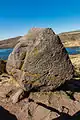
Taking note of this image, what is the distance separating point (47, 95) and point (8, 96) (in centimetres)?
368

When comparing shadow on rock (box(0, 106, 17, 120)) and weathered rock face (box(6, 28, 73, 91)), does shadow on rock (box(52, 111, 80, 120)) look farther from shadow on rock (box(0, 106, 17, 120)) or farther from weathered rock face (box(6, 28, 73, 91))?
shadow on rock (box(0, 106, 17, 120))

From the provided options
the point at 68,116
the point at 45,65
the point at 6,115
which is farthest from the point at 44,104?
the point at 45,65

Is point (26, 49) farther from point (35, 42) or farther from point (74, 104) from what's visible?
point (74, 104)

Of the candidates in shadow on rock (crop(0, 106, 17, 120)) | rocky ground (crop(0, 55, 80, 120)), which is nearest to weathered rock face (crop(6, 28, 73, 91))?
rocky ground (crop(0, 55, 80, 120))

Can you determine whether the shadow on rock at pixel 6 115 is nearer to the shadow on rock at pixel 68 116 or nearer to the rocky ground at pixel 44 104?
the rocky ground at pixel 44 104

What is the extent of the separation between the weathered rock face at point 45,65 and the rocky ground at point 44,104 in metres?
0.90

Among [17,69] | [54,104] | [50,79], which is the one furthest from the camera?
[17,69]

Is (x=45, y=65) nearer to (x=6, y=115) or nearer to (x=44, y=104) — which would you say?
(x=44, y=104)

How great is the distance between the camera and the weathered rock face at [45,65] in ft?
56.9

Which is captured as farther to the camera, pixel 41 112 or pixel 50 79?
pixel 50 79

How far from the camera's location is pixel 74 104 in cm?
1650

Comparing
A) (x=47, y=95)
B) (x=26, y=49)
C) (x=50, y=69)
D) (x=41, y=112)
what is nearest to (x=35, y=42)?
(x=26, y=49)

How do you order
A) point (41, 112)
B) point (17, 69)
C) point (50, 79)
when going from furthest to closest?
point (17, 69) → point (50, 79) → point (41, 112)

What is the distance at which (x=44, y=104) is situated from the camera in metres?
16.4
